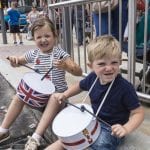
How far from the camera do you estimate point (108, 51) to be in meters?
2.44

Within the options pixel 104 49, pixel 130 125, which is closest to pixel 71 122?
pixel 130 125

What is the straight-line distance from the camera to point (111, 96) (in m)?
2.54

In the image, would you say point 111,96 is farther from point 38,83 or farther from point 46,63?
point 46,63

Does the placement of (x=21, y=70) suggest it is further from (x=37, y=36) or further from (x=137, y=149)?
(x=137, y=149)

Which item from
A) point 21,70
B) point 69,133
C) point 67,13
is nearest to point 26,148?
point 69,133

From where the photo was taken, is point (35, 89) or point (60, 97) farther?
point (35, 89)

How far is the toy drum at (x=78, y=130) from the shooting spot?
7.58ft

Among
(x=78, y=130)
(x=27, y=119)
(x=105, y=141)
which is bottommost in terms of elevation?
(x=27, y=119)

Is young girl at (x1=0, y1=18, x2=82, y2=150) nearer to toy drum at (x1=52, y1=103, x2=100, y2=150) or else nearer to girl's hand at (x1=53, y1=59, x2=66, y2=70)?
girl's hand at (x1=53, y1=59, x2=66, y2=70)

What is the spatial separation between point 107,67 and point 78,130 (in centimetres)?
45

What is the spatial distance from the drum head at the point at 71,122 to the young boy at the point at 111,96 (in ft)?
0.54

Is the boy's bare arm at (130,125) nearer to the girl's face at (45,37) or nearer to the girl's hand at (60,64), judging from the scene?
the girl's hand at (60,64)

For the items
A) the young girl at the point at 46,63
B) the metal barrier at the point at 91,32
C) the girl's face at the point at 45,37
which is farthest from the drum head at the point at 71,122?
the metal barrier at the point at 91,32

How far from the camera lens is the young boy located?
2.44 m
